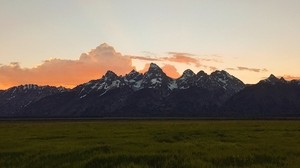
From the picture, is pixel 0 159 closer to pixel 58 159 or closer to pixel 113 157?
pixel 58 159

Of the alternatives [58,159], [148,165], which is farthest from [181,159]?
[58,159]

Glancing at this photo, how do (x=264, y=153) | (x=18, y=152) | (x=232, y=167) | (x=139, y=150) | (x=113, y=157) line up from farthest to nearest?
(x=18, y=152) < (x=139, y=150) < (x=264, y=153) < (x=113, y=157) < (x=232, y=167)

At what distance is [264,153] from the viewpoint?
27062 mm

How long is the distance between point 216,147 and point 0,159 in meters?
15.2

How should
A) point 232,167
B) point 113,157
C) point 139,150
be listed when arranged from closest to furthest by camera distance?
1. point 232,167
2. point 113,157
3. point 139,150

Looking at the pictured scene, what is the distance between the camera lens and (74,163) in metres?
24.6

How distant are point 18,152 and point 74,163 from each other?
333 inches

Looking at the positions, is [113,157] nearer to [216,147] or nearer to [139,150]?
[139,150]

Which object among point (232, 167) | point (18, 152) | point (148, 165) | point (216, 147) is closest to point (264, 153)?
point (216, 147)

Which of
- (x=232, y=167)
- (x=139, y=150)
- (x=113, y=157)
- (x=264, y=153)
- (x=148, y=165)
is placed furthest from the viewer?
(x=139, y=150)

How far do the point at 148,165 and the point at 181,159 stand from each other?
6.45ft

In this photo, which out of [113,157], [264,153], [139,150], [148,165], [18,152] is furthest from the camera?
[18,152]

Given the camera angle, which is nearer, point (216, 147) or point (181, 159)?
point (181, 159)

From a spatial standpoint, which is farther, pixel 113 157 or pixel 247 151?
pixel 247 151
